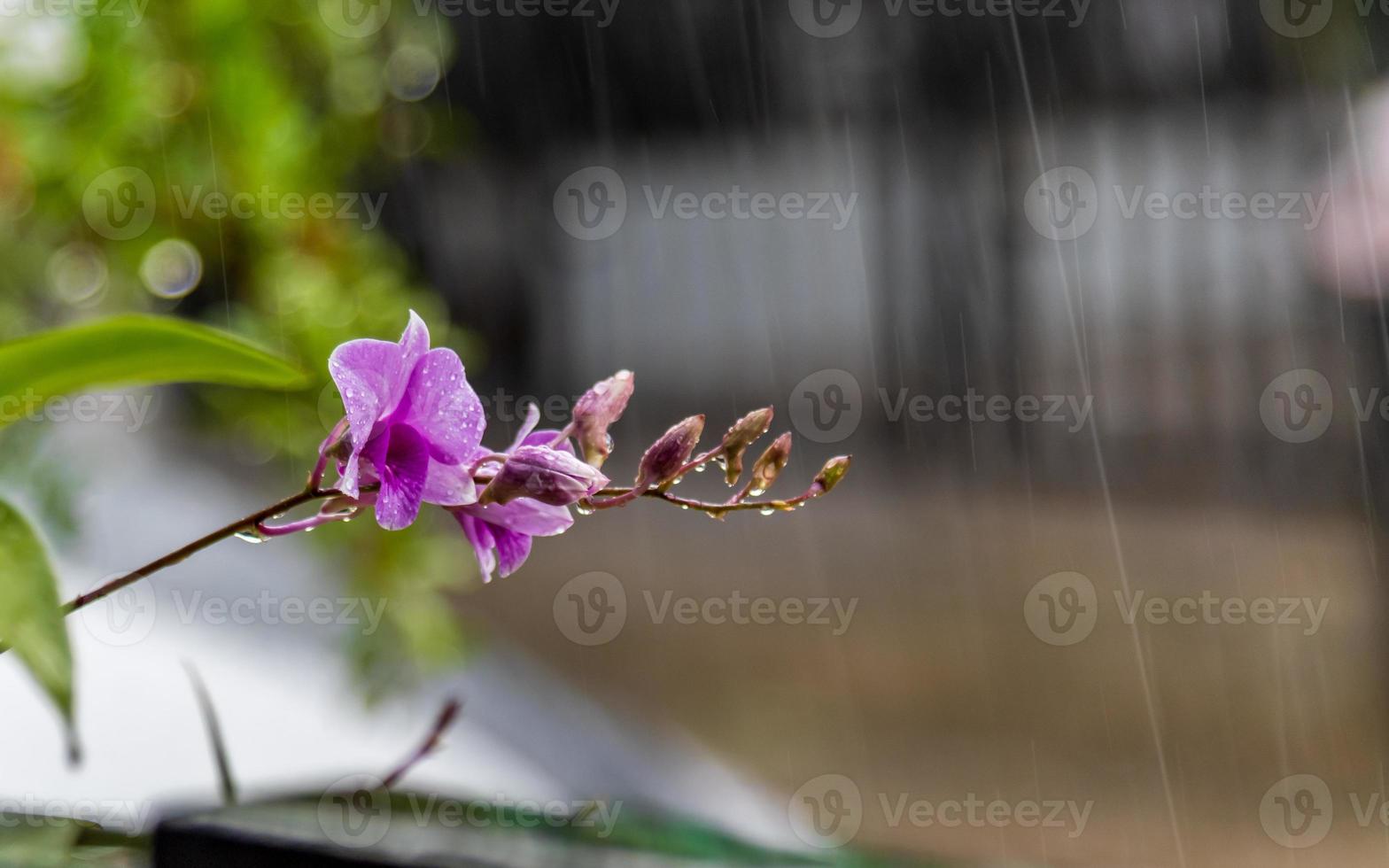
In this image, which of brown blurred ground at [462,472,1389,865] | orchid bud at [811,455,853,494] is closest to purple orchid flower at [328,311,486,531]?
orchid bud at [811,455,853,494]

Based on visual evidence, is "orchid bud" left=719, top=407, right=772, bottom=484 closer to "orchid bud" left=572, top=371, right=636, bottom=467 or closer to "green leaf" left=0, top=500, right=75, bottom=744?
"orchid bud" left=572, top=371, right=636, bottom=467

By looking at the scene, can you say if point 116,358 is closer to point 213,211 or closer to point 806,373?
point 213,211

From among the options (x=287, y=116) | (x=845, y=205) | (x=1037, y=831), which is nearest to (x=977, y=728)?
(x=1037, y=831)

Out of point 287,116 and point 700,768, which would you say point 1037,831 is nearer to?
point 700,768

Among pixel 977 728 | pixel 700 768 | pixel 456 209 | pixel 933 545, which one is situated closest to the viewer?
pixel 700 768

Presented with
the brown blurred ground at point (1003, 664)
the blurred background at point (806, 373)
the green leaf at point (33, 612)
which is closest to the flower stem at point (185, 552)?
the green leaf at point (33, 612)
